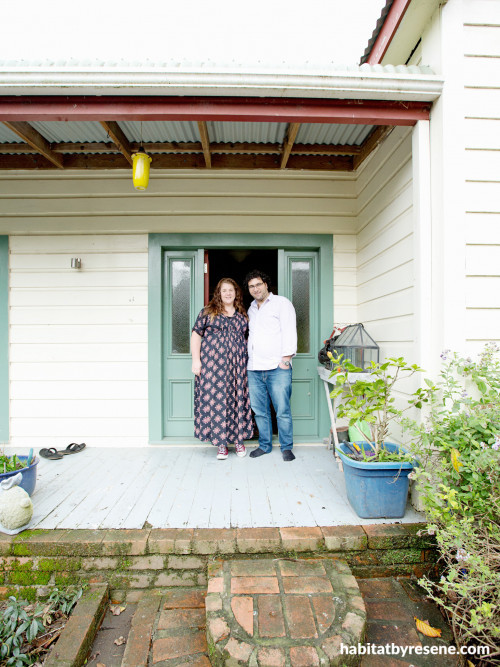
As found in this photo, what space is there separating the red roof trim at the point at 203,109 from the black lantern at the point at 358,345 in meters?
1.44

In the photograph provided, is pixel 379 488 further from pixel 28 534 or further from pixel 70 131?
pixel 70 131

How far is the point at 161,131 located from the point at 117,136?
36 cm

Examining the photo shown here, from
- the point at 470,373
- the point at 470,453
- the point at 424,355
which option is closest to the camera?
the point at 470,453

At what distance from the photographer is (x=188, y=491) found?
2311 millimetres

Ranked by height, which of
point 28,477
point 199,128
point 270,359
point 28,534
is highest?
point 199,128

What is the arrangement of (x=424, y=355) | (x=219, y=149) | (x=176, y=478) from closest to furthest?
(x=424, y=355)
(x=176, y=478)
(x=219, y=149)

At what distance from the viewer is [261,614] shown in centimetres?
141

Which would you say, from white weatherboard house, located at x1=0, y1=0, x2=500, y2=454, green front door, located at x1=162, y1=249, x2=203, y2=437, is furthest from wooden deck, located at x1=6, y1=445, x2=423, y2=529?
white weatherboard house, located at x1=0, y1=0, x2=500, y2=454

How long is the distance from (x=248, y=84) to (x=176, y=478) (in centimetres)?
259

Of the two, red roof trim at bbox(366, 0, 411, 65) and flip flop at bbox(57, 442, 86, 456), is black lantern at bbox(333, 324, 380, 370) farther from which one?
flip flop at bbox(57, 442, 86, 456)

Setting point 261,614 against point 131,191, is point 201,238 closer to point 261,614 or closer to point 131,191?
point 131,191

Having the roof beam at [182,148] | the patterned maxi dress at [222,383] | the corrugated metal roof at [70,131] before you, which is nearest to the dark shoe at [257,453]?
the patterned maxi dress at [222,383]

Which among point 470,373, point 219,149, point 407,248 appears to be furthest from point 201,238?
point 470,373

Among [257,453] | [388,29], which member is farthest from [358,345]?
[388,29]
